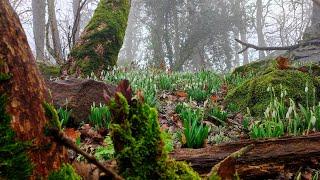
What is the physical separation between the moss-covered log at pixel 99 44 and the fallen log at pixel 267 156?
601cm

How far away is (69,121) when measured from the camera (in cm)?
448

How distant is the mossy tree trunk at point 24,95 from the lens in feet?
3.95

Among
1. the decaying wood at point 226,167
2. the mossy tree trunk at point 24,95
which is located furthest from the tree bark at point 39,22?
the decaying wood at point 226,167

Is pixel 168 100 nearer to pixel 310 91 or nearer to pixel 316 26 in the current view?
pixel 310 91

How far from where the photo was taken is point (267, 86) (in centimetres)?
573

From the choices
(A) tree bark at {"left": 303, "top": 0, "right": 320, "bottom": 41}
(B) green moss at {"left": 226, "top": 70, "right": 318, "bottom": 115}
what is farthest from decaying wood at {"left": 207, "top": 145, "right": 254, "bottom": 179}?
(A) tree bark at {"left": 303, "top": 0, "right": 320, "bottom": 41}

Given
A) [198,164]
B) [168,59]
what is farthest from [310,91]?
[168,59]

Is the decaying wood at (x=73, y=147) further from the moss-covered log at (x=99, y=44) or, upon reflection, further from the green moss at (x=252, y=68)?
the green moss at (x=252, y=68)

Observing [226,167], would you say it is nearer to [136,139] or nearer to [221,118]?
[136,139]

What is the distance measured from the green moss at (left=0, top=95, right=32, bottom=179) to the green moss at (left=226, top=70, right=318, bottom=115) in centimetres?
462

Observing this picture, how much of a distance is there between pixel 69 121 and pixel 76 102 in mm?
426

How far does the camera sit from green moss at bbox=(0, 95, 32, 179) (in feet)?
3.03

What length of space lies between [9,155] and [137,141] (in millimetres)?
474

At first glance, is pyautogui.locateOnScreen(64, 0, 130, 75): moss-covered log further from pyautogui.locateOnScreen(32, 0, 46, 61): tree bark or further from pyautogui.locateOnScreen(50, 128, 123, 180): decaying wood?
pyautogui.locateOnScreen(32, 0, 46, 61): tree bark
